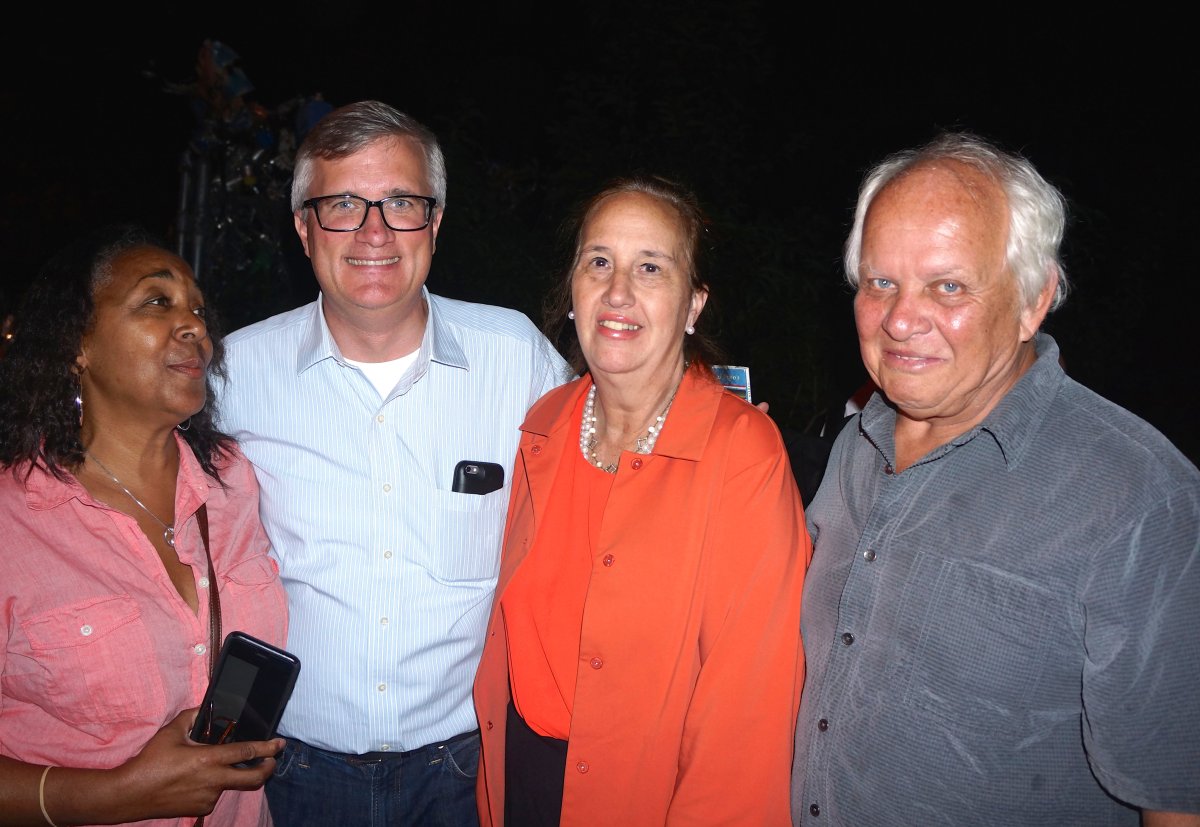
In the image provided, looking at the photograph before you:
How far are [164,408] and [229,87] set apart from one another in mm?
4358

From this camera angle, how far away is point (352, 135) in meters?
2.46

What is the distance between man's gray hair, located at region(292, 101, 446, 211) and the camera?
2465 mm

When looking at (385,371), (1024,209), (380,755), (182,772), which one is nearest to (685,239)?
(1024,209)

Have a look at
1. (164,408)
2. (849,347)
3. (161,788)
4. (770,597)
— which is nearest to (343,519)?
(164,408)

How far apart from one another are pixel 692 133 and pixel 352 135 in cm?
389

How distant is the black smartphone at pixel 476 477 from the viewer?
2.45 m

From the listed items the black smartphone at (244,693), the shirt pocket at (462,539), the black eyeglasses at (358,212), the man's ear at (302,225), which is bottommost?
the black smartphone at (244,693)

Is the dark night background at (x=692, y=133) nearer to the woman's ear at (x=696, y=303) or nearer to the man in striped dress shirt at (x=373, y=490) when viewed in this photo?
the woman's ear at (x=696, y=303)

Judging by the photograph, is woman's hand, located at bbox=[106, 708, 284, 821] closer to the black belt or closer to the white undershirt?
the black belt

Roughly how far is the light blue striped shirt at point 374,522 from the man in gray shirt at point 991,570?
1.06m

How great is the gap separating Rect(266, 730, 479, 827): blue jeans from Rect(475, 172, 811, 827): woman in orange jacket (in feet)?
0.65

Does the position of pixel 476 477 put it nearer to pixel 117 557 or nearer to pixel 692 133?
pixel 117 557

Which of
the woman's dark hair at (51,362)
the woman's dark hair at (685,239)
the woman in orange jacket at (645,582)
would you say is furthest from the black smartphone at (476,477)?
the woman's dark hair at (51,362)

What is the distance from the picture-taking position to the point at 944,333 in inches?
67.8
